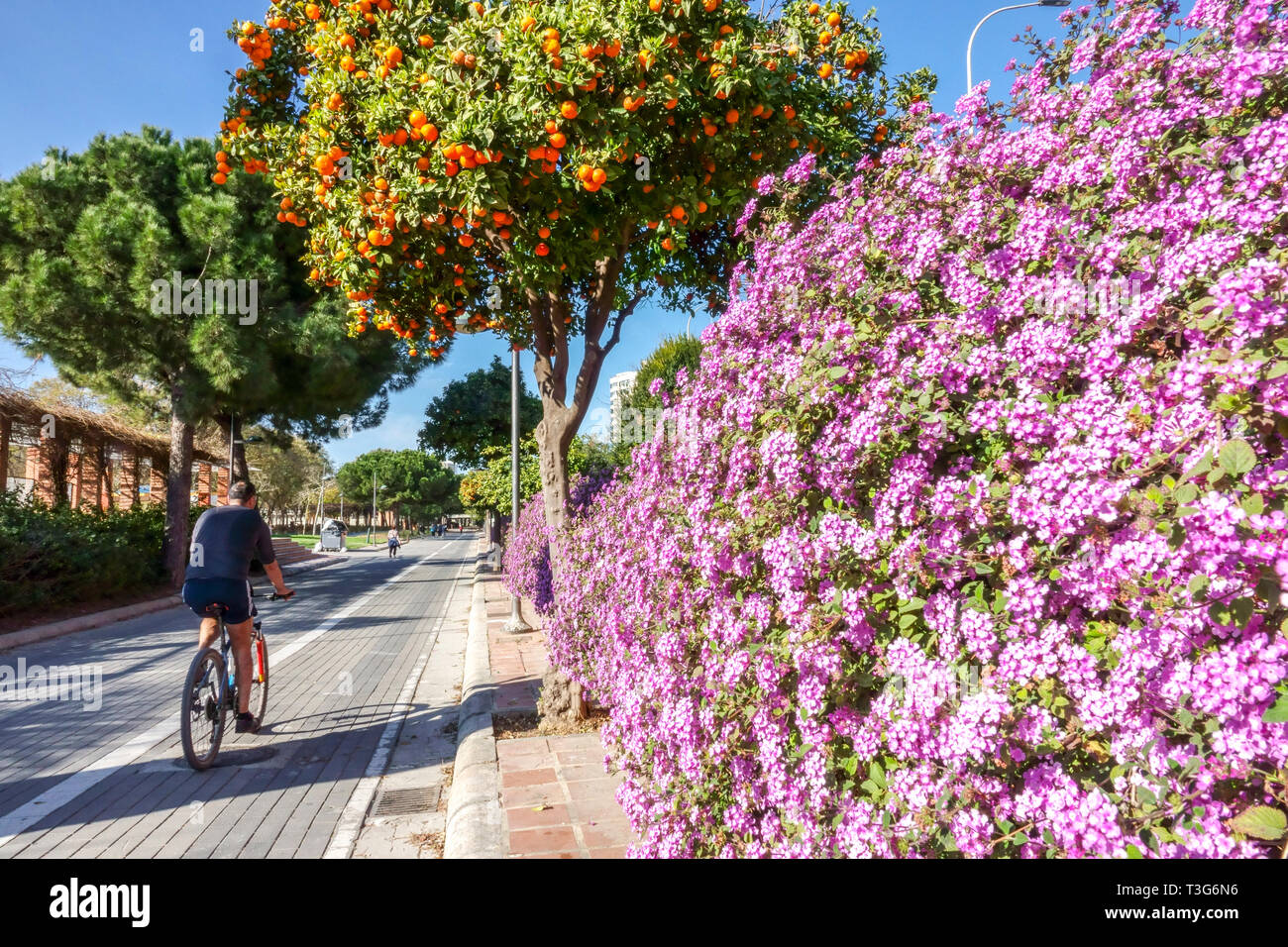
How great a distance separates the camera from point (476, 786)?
4332mm

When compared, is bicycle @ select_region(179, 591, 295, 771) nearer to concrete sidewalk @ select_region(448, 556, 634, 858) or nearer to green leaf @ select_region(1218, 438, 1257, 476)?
concrete sidewalk @ select_region(448, 556, 634, 858)

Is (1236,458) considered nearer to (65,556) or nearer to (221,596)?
(221,596)

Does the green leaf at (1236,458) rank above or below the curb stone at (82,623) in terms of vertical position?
above

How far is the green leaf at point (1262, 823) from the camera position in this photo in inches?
44.9

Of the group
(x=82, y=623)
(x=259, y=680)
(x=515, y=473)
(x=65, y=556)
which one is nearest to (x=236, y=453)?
(x=65, y=556)

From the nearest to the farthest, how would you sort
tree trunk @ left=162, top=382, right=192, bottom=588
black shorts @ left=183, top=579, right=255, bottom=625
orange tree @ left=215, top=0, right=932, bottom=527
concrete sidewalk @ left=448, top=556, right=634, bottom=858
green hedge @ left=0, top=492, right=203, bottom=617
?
concrete sidewalk @ left=448, top=556, right=634, bottom=858
orange tree @ left=215, top=0, right=932, bottom=527
black shorts @ left=183, top=579, right=255, bottom=625
green hedge @ left=0, top=492, right=203, bottom=617
tree trunk @ left=162, top=382, right=192, bottom=588

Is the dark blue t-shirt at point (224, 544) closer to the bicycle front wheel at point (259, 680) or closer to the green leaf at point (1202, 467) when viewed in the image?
the bicycle front wheel at point (259, 680)

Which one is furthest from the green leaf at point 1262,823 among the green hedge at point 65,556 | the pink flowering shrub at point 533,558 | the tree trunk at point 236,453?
the tree trunk at point 236,453

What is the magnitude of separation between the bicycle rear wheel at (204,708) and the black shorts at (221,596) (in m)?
0.27

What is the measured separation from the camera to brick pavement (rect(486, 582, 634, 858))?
136 inches

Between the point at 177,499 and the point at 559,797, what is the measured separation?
18235 millimetres

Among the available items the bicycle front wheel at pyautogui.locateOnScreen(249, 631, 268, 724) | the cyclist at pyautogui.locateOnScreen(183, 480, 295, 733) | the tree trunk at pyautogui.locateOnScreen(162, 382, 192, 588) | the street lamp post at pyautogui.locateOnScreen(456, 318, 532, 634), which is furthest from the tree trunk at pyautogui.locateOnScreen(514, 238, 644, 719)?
the tree trunk at pyautogui.locateOnScreen(162, 382, 192, 588)

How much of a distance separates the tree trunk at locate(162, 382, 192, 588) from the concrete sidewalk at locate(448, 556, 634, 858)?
613 inches
